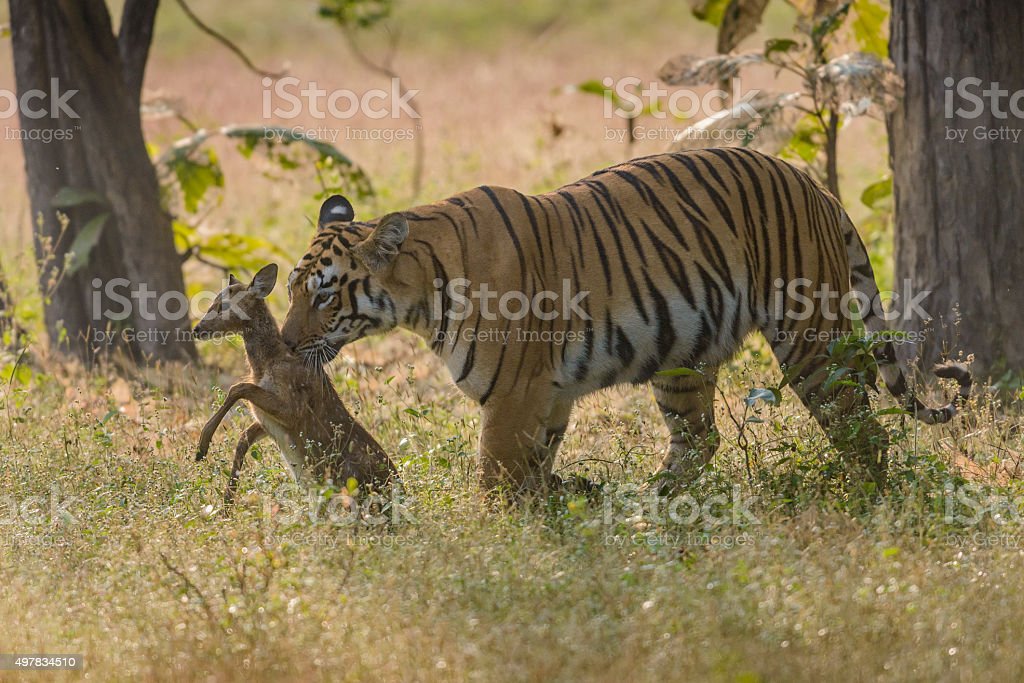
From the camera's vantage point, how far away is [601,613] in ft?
14.3

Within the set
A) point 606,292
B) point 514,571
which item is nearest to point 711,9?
point 606,292

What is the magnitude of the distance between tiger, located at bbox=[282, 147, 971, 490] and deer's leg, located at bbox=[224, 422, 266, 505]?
0.47m

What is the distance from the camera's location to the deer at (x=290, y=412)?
553cm

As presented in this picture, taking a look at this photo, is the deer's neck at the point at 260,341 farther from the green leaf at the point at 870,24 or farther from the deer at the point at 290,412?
the green leaf at the point at 870,24

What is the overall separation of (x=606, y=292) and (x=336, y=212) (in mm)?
1286

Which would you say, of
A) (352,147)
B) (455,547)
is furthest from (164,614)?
(352,147)

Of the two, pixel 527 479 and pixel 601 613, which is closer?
pixel 601 613

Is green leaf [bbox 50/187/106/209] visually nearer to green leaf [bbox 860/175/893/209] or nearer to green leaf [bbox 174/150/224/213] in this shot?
green leaf [bbox 174/150/224/213]

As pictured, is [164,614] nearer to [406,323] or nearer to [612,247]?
[406,323]

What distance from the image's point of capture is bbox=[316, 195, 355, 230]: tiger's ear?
19.4 ft

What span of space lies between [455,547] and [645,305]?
157 cm

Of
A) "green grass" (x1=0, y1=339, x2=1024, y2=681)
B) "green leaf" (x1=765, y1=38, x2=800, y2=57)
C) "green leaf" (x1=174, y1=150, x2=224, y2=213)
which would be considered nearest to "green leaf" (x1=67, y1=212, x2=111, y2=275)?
"green leaf" (x1=174, y1=150, x2=224, y2=213)

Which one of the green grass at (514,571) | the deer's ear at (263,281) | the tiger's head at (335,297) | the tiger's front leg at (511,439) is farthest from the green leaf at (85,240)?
the tiger's front leg at (511,439)

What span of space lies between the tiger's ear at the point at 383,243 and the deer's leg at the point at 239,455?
2.99 ft
